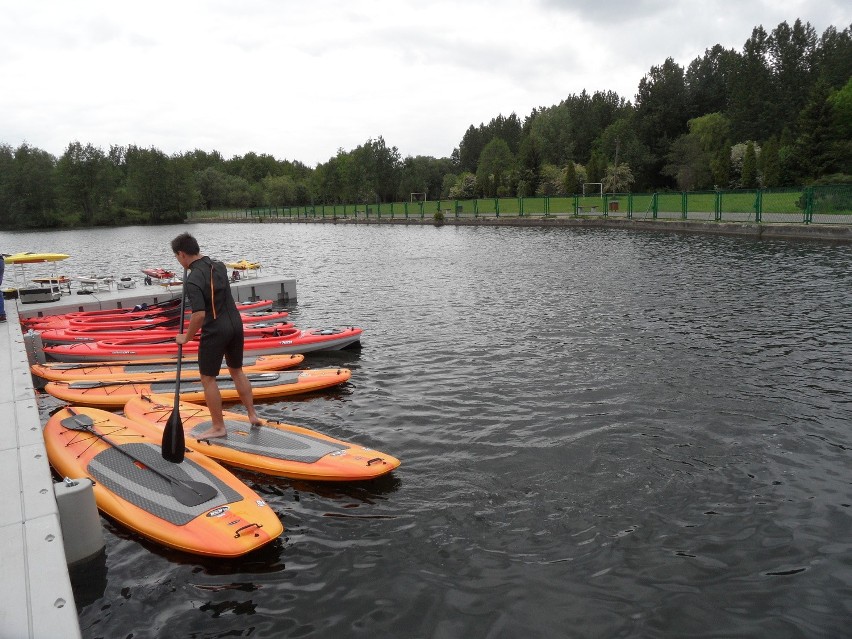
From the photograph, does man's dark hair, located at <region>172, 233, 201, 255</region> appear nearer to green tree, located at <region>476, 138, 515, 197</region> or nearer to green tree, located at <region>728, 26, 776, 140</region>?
green tree, located at <region>476, 138, 515, 197</region>

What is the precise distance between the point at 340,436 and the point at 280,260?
91.9 feet

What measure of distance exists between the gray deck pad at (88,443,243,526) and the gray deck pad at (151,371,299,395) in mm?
2889

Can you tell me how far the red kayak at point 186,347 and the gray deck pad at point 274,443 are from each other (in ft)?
16.0

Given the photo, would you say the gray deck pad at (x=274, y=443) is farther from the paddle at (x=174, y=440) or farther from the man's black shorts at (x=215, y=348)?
the man's black shorts at (x=215, y=348)

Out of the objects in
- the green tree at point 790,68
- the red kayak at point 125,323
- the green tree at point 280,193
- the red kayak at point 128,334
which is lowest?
the red kayak at point 128,334

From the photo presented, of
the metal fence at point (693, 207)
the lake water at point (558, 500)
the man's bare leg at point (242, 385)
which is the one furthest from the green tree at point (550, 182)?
the man's bare leg at point (242, 385)

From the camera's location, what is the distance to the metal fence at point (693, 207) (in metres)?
30.7

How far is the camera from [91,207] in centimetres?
9931

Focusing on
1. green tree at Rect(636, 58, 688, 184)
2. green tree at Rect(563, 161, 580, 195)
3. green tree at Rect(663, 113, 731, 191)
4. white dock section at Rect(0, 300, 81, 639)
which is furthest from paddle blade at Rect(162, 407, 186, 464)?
green tree at Rect(636, 58, 688, 184)

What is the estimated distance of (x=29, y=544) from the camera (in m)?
4.51

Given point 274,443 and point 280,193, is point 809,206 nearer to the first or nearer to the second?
point 274,443

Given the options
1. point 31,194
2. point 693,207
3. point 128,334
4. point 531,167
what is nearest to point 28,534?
point 128,334

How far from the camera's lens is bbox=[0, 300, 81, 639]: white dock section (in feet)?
12.4

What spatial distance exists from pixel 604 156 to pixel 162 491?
88.1 meters
